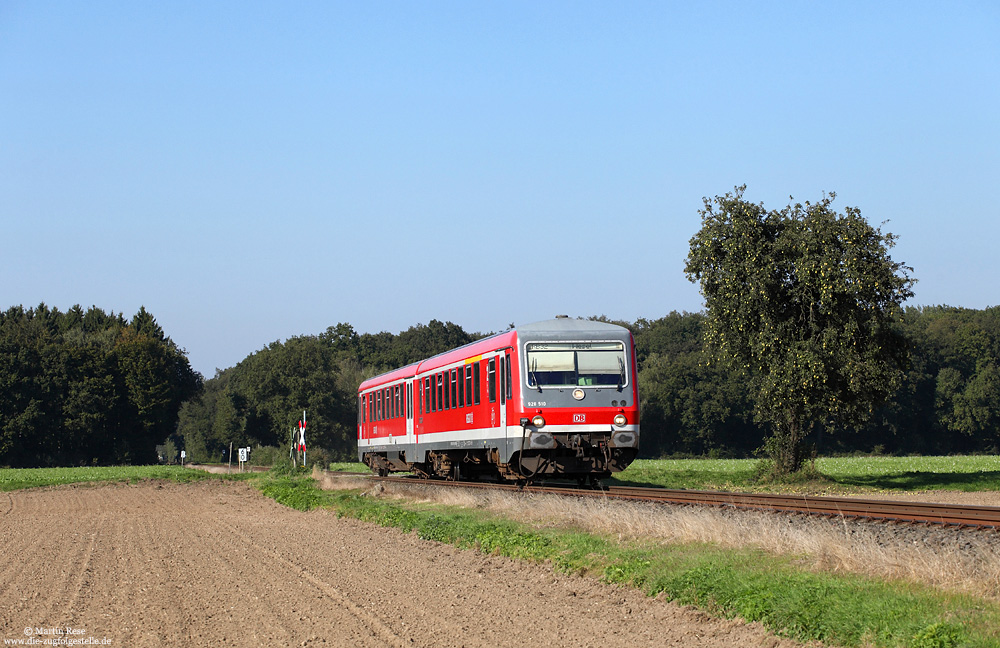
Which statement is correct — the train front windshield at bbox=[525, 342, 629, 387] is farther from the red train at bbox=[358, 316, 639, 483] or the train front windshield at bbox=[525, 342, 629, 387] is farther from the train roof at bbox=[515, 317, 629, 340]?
the train roof at bbox=[515, 317, 629, 340]

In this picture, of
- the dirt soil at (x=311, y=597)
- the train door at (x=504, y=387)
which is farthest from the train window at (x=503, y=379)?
the dirt soil at (x=311, y=597)

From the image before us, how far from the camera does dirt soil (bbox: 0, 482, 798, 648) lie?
31.1ft

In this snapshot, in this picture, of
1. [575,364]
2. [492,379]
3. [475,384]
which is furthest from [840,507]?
[475,384]

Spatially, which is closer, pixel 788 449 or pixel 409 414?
pixel 409 414

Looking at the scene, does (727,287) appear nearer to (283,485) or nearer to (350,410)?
(283,485)

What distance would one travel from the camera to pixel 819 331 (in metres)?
30.2

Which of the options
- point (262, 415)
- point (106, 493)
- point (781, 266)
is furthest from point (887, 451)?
point (106, 493)

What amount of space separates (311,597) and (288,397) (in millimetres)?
91553

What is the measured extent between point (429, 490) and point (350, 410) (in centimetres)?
7852

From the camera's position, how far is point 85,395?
3211 inches

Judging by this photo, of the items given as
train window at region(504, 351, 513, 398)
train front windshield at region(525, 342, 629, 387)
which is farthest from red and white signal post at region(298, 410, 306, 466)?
train front windshield at region(525, 342, 629, 387)

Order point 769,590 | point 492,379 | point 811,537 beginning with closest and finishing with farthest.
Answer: point 769,590, point 811,537, point 492,379

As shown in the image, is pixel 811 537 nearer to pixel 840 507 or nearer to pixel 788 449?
pixel 840 507

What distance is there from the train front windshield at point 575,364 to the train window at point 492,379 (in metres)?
1.37
